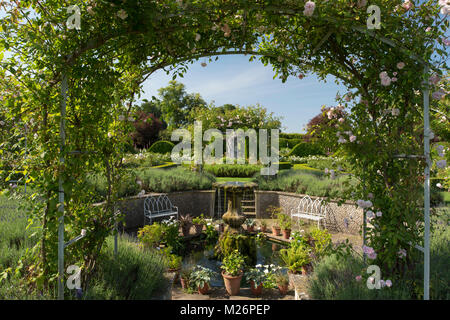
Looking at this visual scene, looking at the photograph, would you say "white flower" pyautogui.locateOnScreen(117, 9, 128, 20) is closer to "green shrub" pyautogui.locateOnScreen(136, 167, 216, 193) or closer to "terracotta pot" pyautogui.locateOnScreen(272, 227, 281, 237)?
"terracotta pot" pyautogui.locateOnScreen(272, 227, 281, 237)

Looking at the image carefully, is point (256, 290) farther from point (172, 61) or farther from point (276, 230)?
point (172, 61)

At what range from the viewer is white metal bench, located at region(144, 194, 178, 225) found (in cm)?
647

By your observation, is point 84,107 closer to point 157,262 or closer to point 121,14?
point 121,14

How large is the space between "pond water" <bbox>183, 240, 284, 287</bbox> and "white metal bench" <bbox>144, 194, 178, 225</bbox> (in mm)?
1332

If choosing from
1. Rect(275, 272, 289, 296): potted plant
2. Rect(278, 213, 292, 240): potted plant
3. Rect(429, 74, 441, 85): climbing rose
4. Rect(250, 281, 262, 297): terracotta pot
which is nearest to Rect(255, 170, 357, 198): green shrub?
Rect(278, 213, 292, 240): potted plant

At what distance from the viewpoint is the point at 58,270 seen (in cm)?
230

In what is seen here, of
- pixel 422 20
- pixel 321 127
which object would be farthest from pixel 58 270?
pixel 422 20

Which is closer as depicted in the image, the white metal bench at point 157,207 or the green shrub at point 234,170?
the white metal bench at point 157,207

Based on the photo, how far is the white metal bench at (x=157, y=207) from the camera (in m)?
6.47

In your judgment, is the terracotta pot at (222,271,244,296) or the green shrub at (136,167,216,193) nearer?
the terracotta pot at (222,271,244,296)

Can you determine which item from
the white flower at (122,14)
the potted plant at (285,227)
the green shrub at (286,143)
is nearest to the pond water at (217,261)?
the potted plant at (285,227)

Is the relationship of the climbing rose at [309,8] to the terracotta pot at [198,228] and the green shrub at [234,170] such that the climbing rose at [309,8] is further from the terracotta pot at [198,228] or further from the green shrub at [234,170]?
the green shrub at [234,170]

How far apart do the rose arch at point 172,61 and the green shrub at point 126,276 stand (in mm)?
227

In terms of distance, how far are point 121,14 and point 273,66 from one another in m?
2.01
